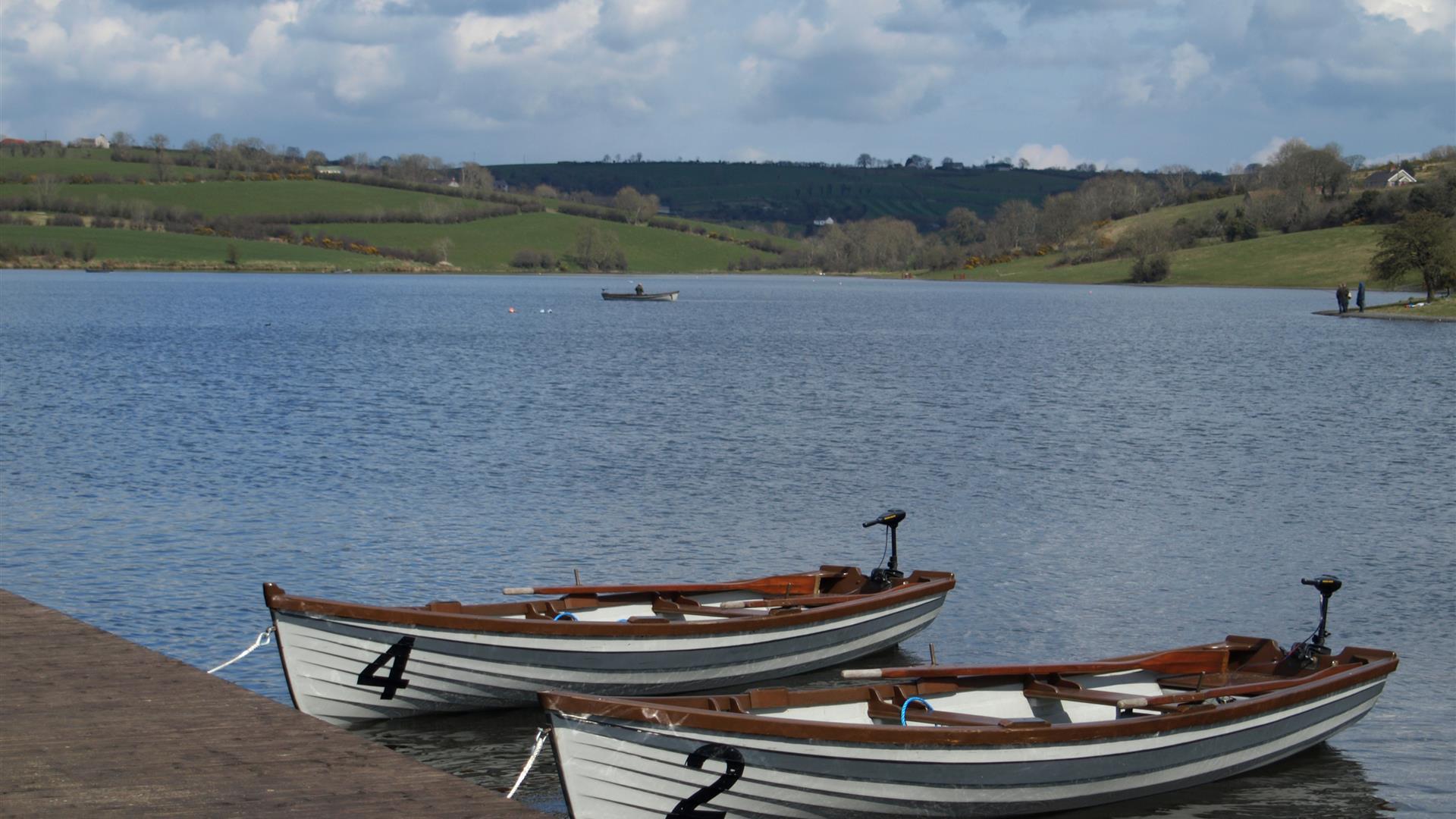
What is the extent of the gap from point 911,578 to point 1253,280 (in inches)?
5771

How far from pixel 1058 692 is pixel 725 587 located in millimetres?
4860

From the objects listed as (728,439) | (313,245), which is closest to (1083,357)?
(728,439)

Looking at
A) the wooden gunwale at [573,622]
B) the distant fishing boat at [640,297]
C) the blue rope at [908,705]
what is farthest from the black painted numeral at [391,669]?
the distant fishing boat at [640,297]

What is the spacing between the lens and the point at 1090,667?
1323 centimetres

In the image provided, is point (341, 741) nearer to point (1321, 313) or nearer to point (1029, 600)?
point (1029, 600)

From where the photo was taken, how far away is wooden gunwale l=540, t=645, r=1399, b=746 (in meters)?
9.95

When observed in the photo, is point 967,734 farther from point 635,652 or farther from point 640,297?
point 640,297

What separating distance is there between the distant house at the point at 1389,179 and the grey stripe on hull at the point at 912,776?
179 metres

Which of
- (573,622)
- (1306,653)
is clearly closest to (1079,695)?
(1306,653)

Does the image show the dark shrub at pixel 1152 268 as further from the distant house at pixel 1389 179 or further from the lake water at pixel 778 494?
the lake water at pixel 778 494

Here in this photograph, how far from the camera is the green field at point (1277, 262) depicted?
14350 cm

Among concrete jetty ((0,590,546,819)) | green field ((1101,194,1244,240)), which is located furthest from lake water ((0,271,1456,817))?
green field ((1101,194,1244,240))

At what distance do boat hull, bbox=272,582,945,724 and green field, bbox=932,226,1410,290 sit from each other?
429ft

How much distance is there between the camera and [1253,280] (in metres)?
152
